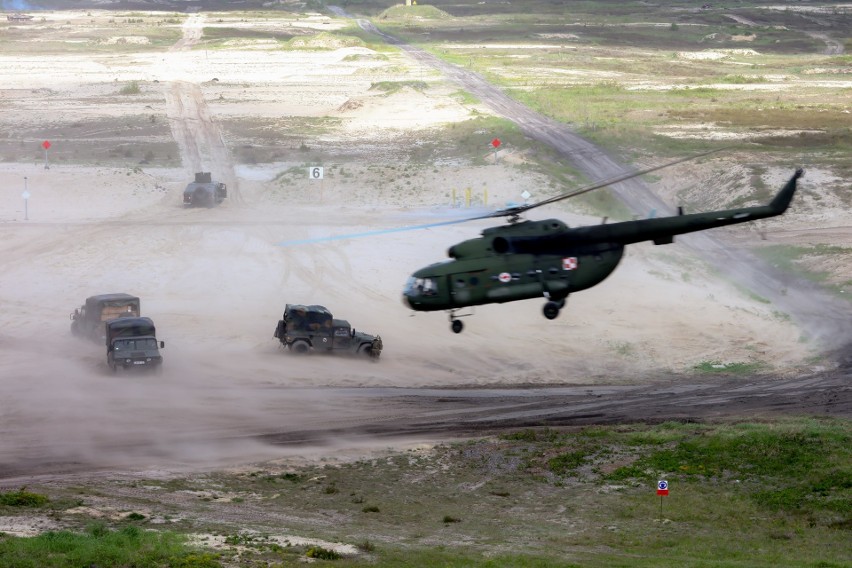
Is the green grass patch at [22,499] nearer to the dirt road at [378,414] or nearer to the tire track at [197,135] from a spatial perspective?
the dirt road at [378,414]

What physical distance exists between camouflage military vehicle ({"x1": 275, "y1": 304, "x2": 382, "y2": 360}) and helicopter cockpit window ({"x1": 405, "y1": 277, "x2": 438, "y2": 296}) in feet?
51.0

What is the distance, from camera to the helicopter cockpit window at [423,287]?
91.4 ft

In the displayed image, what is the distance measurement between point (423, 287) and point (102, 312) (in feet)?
64.4

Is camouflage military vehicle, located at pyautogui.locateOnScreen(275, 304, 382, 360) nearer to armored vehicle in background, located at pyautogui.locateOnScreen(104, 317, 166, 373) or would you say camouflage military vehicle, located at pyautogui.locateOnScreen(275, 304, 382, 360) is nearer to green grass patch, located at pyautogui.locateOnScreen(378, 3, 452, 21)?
armored vehicle in background, located at pyautogui.locateOnScreen(104, 317, 166, 373)

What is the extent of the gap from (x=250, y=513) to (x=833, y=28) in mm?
152522

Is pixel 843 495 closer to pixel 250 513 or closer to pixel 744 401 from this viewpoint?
pixel 744 401

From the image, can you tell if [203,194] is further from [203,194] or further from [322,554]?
[322,554]

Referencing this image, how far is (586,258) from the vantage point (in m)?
27.7

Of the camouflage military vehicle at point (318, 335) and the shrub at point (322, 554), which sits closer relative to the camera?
the shrub at point (322, 554)

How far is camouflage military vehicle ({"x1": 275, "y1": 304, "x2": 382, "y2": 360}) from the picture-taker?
43.2m

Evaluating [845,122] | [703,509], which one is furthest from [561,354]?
[845,122]

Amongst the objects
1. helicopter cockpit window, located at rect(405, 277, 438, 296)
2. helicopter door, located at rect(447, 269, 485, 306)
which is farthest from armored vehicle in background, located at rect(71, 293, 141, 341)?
helicopter door, located at rect(447, 269, 485, 306)

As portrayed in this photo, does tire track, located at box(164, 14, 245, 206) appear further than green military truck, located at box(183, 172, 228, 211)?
Yes

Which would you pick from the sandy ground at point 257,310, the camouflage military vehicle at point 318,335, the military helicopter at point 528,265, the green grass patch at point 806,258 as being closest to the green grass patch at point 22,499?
the sandy ground at point 257,310
